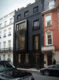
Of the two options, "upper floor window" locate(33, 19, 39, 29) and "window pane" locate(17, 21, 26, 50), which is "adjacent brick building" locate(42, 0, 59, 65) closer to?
"upper floor window" locate(33, 19, 39, 29)

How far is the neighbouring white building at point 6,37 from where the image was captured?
3051 cm

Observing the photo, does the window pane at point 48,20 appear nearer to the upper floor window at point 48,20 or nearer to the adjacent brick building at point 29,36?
the upper floor window at point 48,20

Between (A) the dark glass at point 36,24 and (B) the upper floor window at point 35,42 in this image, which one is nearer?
(B) the upper floor window at point 35,42

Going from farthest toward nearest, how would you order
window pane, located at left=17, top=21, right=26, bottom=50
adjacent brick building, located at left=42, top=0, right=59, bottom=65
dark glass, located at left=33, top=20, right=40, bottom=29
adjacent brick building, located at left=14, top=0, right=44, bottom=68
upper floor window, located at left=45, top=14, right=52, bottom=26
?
window pane, located at left=17, top=21, right=26, bottom=50, dark glass, located at left=33, top=20, right=40, bottom=29, adjacent brick building, located at left=14, top=0, right=44, bottom=68, upper floor window, located at left=45, top=14, right=52, bottom=26, adjacent brick building, located at left=42, top=0, right=59, bottom=65

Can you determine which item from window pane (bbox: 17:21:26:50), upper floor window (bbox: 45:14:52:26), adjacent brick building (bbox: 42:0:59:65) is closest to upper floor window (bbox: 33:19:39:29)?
adjacent brick building (bbox: 42:0:59:65)

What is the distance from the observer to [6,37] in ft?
107

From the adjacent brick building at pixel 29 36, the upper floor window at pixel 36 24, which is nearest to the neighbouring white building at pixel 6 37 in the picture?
the adjacent brick building at pixel 29 36

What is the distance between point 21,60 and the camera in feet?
88.9

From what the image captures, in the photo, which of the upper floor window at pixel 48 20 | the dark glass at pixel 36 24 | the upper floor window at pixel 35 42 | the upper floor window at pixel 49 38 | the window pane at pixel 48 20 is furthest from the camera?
the dark glass at pixel 36 24

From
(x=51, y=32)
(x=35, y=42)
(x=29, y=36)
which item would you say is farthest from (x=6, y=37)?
(x=51, y=32)

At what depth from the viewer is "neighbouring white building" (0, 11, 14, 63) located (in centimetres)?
3051

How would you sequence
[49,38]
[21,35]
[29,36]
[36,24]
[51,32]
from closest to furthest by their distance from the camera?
[51,32]
[49,38]
[36,24]
[29,36]
[21,35]

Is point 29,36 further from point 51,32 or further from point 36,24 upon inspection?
point 51,32

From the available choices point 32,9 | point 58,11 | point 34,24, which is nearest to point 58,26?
point 58,11
